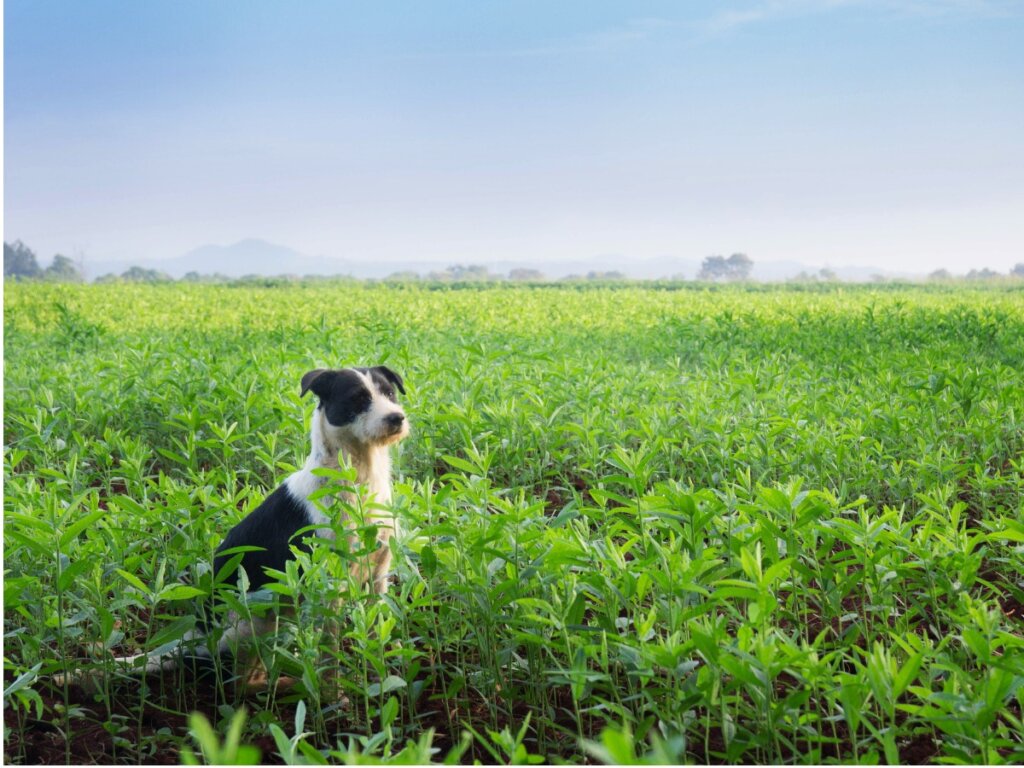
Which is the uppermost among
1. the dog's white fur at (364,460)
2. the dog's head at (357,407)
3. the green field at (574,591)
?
the dog's head at (357,407)

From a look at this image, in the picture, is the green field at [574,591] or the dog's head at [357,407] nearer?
the green field at [574,591]

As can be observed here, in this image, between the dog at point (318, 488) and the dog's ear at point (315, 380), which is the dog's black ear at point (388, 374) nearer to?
the dog at point (318, 488)

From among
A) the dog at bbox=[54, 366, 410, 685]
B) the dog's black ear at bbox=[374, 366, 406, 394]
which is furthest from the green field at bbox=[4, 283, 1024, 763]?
the dog's black ear at bbox=[374, 366, 406, 394]

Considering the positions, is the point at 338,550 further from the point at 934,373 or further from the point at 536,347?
the point at 536,347

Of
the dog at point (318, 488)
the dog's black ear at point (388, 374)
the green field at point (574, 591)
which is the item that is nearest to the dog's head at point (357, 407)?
the dog at point (318, 488)

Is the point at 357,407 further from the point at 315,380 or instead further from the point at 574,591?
the point at 574,591

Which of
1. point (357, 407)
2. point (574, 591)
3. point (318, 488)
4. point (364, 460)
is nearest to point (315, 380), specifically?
point (357, 407)

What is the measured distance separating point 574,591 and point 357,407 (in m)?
1.18

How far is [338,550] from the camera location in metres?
2.99

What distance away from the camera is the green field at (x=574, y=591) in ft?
8.44

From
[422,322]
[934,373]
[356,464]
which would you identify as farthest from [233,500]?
[422,322]

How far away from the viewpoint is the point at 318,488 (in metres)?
3.45

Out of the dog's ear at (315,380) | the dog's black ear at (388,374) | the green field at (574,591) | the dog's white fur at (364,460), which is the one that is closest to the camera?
the green field at (574,591)

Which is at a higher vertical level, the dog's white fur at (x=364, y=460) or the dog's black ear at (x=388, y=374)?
the dog's black ear at (x=388, y=374)
